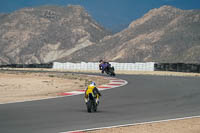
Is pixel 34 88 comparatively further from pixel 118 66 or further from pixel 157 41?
pixel 157 41

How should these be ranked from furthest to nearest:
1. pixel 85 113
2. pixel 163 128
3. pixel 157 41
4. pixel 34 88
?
pixel 157 41 → pixel 34 88 → pixel 85 113 → pixel 163 128

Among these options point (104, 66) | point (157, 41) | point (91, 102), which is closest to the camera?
point (91, 102)

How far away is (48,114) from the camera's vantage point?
9.81 meters

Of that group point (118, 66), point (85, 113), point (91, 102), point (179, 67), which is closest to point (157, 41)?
point (118, 66)

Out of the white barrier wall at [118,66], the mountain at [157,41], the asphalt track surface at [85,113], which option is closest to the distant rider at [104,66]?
Result: the white barrier wall at [118,66]

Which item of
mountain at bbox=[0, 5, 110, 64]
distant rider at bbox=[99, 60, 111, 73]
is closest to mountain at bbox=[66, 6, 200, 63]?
mountain at bbox=[0, 5, 110, 64]

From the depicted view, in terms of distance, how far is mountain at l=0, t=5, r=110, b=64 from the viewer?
99.6 metres

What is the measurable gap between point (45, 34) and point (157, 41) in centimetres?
3841

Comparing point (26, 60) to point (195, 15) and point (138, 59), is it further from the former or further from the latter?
point (195, 15)

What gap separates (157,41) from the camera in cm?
7938

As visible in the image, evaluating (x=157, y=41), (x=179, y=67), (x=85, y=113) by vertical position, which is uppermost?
(x=157, y=41)

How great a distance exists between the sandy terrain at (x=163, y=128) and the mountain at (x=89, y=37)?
180ft

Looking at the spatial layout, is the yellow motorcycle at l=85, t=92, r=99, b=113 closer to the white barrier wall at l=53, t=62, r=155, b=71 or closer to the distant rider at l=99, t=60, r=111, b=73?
the distant rider at l=99, t=60, r=111, b=73

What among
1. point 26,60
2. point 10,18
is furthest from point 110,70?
point 10,18
